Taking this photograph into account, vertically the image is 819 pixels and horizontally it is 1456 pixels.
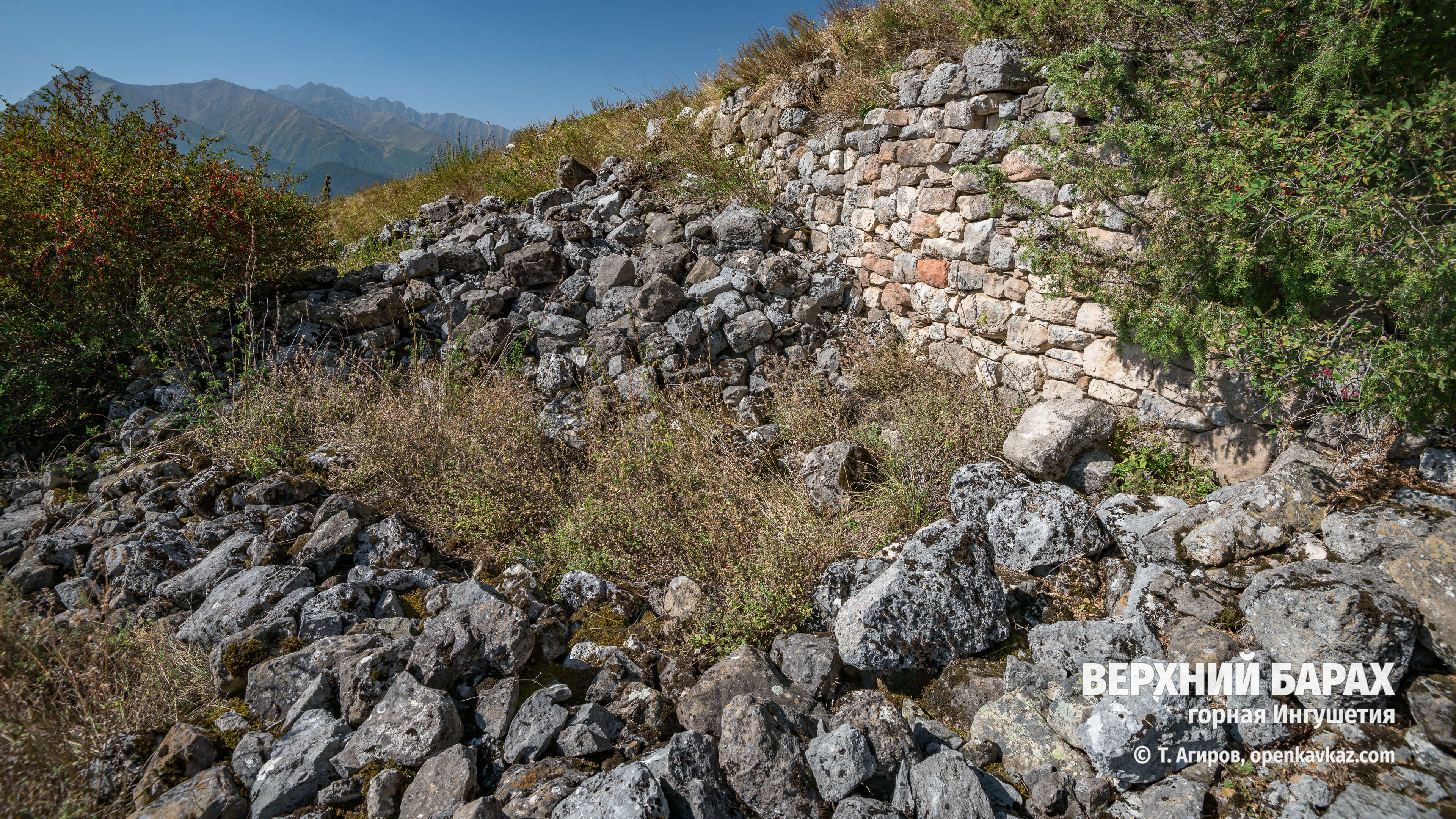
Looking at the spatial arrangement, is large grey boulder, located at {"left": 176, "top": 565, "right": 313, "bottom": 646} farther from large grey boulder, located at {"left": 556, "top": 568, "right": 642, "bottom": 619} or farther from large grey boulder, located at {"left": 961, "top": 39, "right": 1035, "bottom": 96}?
large grey boulder, located at {"left": 961, "top": 39, "right": 1035, "bottom": 96}

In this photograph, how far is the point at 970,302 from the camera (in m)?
4.98

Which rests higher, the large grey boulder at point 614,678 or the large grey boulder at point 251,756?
the large grey boulder at point 251,756

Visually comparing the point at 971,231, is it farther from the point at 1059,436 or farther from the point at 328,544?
the point at 328,544

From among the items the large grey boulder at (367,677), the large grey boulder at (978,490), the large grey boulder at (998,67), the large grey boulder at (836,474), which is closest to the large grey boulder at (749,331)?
the large grey boulder at (836,474)

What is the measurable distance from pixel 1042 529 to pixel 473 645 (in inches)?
118

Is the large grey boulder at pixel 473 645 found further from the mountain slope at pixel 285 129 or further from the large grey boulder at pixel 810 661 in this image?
the mountain slope at pixel 285 129

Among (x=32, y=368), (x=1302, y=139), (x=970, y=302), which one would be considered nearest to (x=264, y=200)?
(x=32, y=368)

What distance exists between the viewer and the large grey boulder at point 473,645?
110 inches

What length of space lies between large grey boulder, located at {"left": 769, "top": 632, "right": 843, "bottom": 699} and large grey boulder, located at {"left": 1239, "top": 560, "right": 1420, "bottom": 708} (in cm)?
168

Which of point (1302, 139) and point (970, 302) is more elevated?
point (1302, 139)

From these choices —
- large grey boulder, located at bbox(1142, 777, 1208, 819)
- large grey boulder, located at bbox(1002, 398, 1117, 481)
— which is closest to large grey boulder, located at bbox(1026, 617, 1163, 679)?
large grey boulder, located at bbox(1142, 777, 1208, 819)

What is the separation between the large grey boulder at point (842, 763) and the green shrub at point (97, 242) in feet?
21.2

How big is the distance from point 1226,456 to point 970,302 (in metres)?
2.07

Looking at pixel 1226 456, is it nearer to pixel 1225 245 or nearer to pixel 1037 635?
pixel 1225 245
